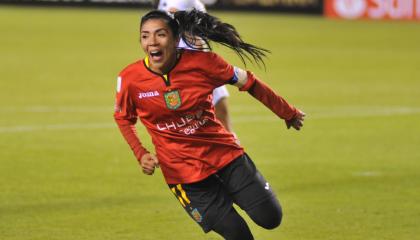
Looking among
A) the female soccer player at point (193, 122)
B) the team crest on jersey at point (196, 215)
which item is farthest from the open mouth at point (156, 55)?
the team crest on jersey at point (196, 215)

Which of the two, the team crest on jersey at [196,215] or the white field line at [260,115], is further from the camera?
the white field line at [260,115]

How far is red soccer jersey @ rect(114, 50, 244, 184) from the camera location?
759 cm

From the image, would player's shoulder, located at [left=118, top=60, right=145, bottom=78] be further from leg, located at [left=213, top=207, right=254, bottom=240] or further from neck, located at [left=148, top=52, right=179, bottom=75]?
leg, located at [left=213, top=207, right=254, bottom=240]

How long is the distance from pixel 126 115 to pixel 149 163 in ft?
1.58

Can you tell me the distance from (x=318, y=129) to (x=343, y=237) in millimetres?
7653

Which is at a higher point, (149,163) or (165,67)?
(165,67)

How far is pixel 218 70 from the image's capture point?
25.2 ft

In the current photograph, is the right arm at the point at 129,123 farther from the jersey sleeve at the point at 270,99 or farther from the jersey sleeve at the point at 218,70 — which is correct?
the jersey sleeve at the point at 270,99

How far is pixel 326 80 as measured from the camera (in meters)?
24.8

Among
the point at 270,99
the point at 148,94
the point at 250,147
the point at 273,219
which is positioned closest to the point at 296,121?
the point at 270,99

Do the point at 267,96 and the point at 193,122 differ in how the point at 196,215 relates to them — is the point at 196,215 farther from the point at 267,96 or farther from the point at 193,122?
the point at 267,96

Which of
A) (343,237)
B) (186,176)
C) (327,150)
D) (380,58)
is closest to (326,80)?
(380,58)

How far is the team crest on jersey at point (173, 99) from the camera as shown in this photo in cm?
758

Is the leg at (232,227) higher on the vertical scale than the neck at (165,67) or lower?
lower
